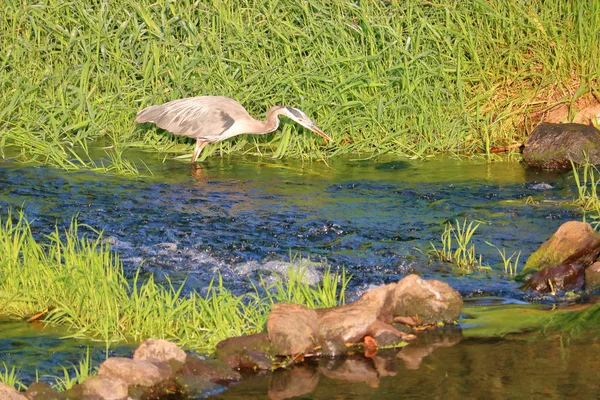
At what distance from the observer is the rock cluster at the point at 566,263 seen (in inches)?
239

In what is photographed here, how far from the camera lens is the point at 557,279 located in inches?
239

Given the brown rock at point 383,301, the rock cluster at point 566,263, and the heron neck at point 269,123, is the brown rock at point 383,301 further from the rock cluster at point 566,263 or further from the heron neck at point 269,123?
the heron neck at point 269,123

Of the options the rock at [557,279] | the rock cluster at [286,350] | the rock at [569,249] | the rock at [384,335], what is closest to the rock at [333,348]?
the rock cluster at [286,350]

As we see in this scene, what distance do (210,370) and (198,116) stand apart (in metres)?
5.11

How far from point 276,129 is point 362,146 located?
0.87m

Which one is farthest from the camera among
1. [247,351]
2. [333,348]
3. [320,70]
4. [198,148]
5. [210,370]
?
[320,70]

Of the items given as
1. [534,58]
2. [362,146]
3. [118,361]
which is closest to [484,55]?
[534,58]

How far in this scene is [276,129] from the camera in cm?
1017

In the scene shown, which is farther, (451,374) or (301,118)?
(301,118)

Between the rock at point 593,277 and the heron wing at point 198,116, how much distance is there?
4.39 meters

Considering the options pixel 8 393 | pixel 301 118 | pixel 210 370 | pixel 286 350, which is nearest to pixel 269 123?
pixel 301 118

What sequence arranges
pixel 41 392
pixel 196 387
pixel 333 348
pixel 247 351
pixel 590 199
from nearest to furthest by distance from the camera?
pixel 41 392
pixel 196 387
pixel 247 351
pixel 333 348
pixel 590 199

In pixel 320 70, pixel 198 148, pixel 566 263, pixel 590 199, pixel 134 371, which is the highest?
pixel 320 70

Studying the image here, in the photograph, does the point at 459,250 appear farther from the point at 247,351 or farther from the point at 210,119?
the point at 210,119
